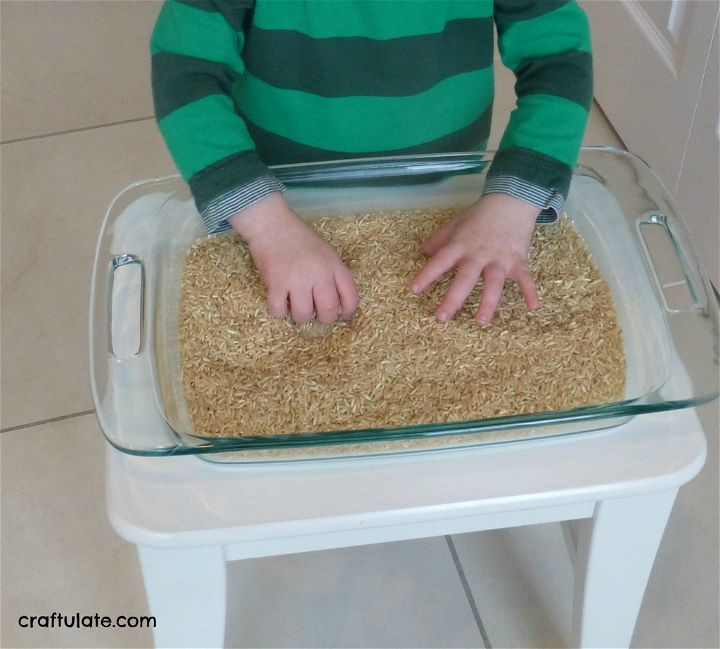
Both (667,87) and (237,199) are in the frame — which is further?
(667,87)

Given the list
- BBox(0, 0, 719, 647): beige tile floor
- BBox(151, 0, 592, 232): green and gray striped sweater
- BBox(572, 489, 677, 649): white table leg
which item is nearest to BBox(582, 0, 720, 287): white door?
BBox(0, 0, 719, 647): beige tile floor

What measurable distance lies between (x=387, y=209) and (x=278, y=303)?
5.3 inches

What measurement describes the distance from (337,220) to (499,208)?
0.35 ft

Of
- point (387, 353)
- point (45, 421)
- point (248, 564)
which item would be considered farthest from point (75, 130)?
point (387, 353)

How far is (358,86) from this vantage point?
0.66 meters

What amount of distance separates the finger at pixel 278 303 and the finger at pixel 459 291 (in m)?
0.09

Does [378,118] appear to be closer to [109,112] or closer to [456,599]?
[456,599]

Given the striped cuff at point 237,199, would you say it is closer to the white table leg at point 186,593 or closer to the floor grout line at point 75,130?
the white table leg at point 186,593

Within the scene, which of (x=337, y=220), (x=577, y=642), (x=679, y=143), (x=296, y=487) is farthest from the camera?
(x=679, y=143)

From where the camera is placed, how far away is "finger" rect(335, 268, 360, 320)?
515 mm

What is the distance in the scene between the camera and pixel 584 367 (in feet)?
1.61

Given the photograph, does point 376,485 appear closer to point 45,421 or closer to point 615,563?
point 615,563

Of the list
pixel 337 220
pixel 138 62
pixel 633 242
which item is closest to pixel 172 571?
pixel 337 220

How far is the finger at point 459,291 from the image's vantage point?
0.51 meters
